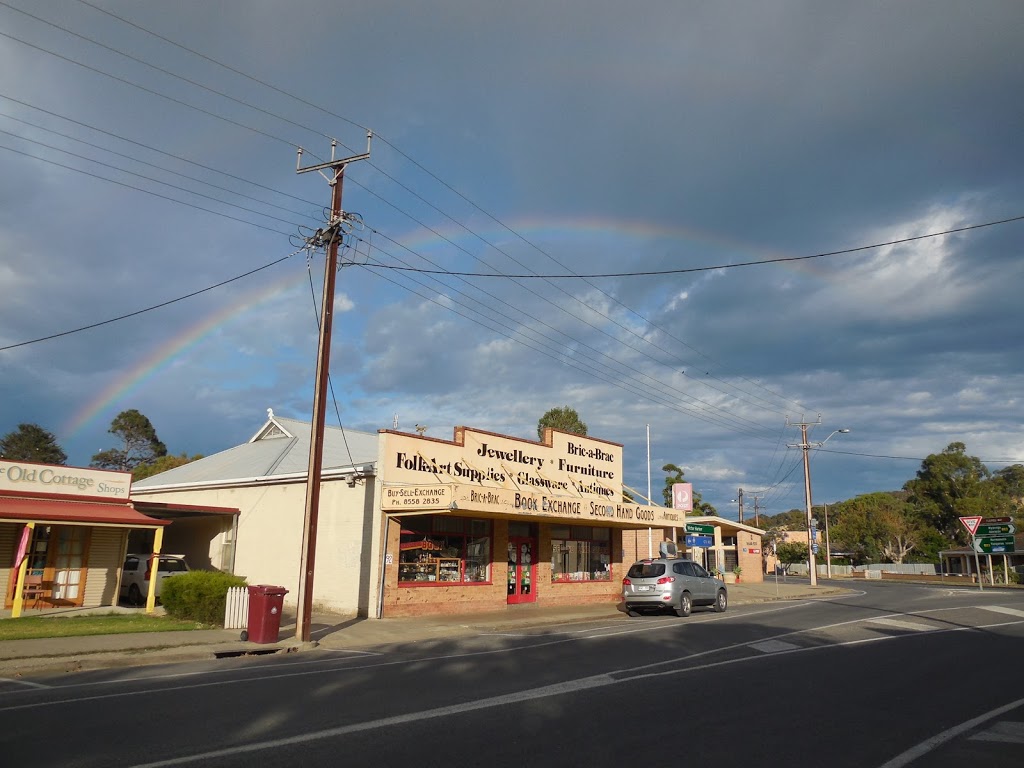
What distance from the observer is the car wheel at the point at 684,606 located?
22.6m

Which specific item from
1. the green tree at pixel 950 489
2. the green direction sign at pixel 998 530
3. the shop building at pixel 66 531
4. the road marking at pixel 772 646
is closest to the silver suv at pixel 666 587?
the road marking at pixel 772 646

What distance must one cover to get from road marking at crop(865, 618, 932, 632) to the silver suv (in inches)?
192

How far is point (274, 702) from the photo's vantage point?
29.5 feet

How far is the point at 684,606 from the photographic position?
22.7 m

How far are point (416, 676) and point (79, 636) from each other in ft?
28.0

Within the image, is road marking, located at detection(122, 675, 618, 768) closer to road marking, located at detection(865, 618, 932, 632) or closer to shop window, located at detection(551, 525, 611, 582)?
road marking, located at detection(865, 618, 932, 632)

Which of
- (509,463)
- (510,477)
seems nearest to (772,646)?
(510,477)

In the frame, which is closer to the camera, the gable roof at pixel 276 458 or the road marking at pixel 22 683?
the road marking at pixel 22 683

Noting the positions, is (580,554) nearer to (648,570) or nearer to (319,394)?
(648,570)

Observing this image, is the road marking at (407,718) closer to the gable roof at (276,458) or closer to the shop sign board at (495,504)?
the shop sign board at (495,504)

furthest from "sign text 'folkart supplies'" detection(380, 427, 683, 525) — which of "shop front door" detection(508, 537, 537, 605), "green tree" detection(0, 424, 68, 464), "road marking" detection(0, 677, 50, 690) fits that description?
"green tree" detection(0, 424, 68, 464)

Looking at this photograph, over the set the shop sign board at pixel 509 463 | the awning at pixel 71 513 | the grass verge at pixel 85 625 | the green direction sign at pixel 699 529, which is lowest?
the grass verge at pixel 85 625

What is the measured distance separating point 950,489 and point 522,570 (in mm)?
73713

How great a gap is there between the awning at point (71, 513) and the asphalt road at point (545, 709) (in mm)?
8939
